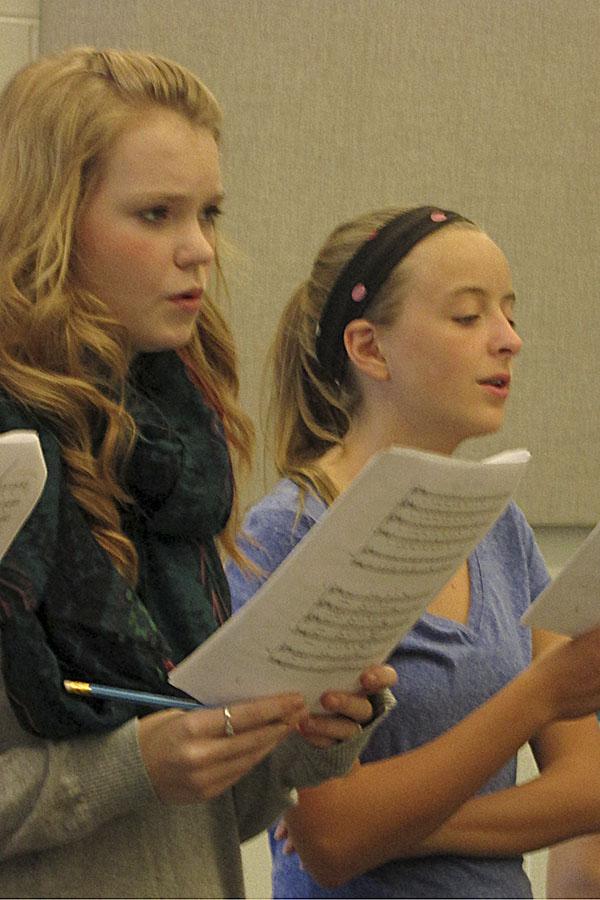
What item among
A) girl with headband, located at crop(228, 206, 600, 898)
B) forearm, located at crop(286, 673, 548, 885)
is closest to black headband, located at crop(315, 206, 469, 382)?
girl with headband, located at crop(228, 206, 600, 898)

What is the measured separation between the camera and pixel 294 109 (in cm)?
248

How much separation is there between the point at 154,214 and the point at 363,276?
48 centimetres

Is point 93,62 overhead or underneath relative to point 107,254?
overhead

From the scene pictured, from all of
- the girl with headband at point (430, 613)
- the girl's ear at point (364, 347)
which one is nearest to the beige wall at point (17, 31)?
the girl with headband at point (430, 613)

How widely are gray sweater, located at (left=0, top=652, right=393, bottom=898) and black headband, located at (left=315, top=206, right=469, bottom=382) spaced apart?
564 mm

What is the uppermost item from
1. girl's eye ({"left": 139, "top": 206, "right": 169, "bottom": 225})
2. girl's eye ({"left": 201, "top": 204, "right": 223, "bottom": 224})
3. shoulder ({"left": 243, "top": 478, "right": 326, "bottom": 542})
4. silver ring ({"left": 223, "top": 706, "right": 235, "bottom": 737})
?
girl's eye ({"left": 139, "top": 206, "right": 169, "bottom": 225})

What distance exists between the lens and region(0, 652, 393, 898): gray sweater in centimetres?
115

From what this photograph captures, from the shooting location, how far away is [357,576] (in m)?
1.07

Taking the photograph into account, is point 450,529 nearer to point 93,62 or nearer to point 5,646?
point 5,646

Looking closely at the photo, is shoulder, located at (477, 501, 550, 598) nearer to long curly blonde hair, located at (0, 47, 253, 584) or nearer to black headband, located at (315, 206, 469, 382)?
black headband, located at (315, 206, 469, 382)

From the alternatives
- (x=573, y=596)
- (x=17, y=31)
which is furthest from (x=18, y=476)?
(x=17, y=31)

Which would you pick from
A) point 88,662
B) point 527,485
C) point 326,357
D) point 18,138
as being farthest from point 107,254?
point 527,485

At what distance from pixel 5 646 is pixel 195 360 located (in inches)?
16.5

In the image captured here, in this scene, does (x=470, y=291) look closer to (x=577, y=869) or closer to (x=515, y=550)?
(x=515, y=550)
